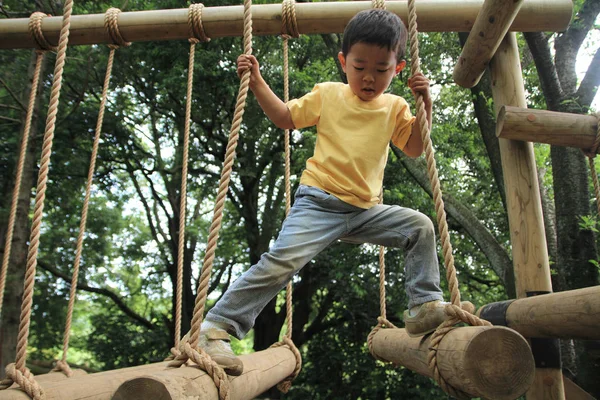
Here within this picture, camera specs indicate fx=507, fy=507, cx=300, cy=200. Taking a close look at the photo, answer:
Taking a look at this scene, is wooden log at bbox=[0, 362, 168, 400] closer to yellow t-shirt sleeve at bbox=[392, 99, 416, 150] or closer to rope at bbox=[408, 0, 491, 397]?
rope at bbox=[408, 0, 491, 397]

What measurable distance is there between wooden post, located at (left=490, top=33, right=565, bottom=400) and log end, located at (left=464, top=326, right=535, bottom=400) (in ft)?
3.42

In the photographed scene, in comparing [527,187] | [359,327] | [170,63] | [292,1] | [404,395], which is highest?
[170,63]

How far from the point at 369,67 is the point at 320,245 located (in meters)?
0.57

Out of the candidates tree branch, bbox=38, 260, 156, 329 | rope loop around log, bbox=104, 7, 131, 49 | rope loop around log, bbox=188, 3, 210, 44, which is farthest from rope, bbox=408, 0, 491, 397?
tree branch, bbox=38, 260, 156, 329

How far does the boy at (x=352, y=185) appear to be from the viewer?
4.69 feet

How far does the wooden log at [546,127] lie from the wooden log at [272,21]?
1.28ft

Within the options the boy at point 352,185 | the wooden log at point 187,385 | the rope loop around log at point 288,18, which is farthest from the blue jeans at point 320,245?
the rope loop around log at point 288,18

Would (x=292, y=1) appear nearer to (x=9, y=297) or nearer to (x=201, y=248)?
(x=9, y=297)

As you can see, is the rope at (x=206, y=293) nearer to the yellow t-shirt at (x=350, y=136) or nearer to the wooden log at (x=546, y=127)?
the yellow t-shirt at (x=350, y=136)

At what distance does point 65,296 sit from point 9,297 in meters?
3.49

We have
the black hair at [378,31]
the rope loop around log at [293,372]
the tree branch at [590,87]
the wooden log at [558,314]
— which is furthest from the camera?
the tree branch at [590,87]

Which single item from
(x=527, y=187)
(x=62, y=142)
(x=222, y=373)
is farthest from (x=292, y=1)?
(x=62, y=142)

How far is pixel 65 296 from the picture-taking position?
8172mm

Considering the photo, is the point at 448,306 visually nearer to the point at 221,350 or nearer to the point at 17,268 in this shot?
the point at 221,350
